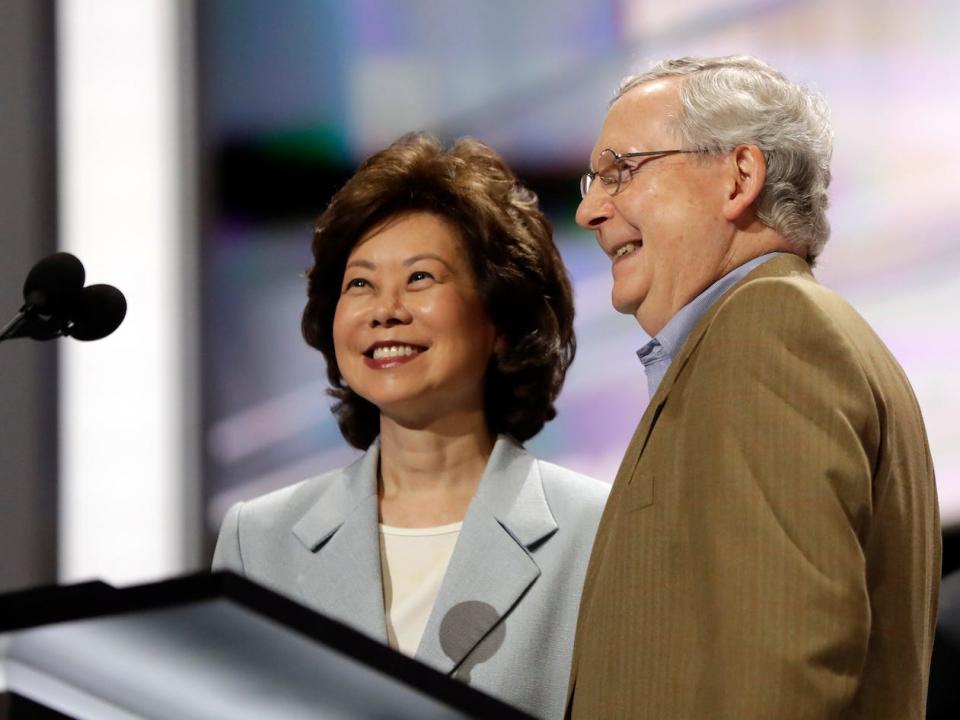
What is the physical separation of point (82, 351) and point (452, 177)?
5.43ft

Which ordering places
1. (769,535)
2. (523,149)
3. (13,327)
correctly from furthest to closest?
(523,149)
(13,327)
(769,535)

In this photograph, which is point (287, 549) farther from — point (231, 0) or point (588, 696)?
point (231, 0)

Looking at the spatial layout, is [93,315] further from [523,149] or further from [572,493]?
[523,149]

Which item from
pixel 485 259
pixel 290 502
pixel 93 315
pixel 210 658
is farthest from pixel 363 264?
pixel 210 658

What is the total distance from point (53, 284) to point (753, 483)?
0.80 meters

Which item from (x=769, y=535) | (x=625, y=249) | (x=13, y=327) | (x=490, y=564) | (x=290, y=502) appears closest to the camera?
(x=769, y=535)

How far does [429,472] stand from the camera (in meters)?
2.22

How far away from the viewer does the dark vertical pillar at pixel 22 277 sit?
3396 mm

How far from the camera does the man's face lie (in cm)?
165

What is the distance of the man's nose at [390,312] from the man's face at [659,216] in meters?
0.46

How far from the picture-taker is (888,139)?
3.78 meters

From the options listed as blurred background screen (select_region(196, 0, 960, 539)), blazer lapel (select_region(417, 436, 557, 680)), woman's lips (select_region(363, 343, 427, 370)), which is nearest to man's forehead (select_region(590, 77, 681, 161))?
woman's lips (select_region(363, 343, 427, 370))

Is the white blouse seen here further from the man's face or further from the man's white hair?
the man's white hair

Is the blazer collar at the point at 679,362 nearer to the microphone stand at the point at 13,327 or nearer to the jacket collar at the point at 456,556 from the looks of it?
the jacket collar at the point at 456,556
